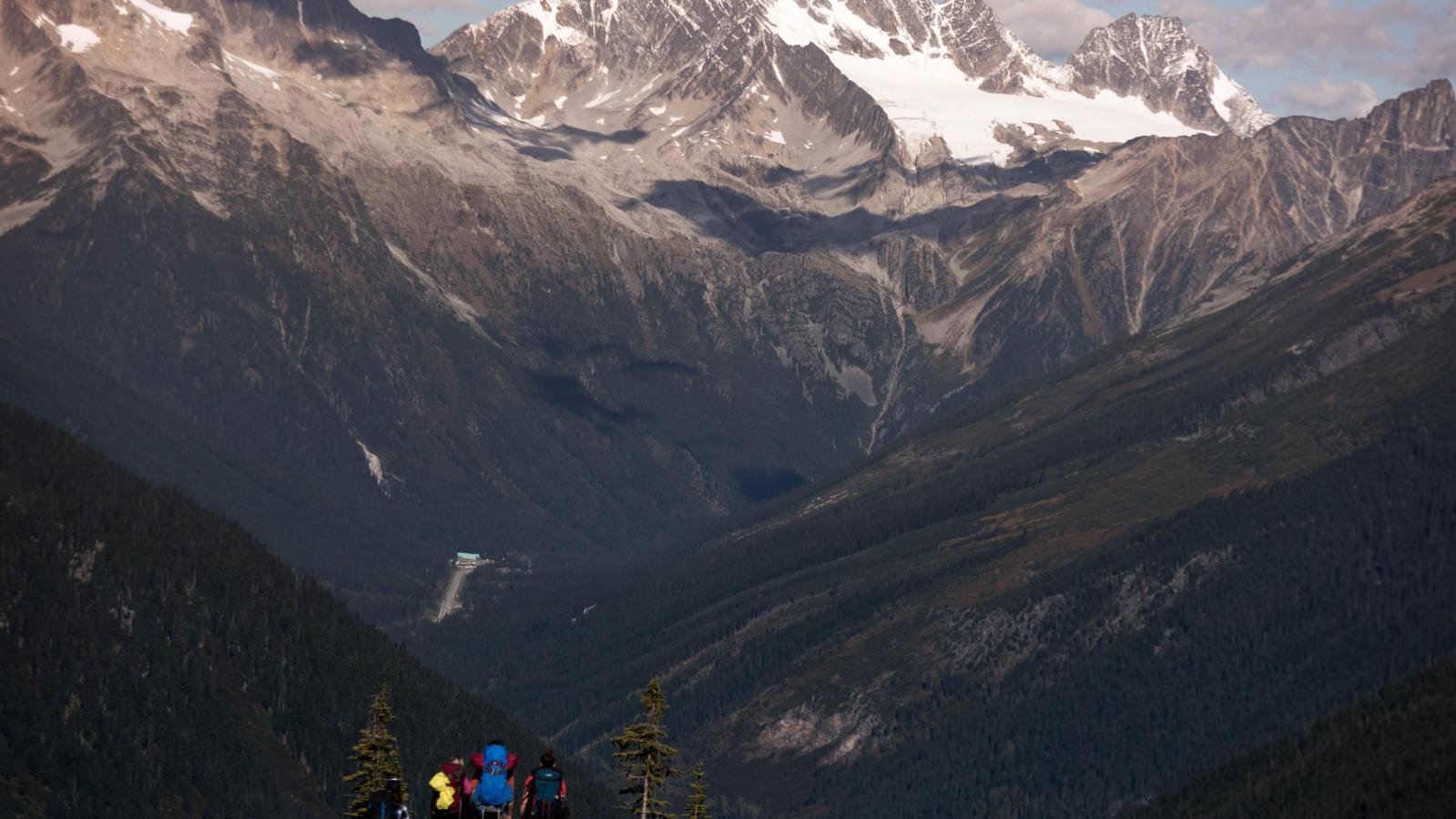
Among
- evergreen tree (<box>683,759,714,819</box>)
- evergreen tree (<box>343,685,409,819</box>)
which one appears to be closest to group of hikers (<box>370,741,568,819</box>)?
evergreen tree (<box>343,685,409,819</box>)

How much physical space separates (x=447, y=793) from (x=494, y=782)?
2006mm

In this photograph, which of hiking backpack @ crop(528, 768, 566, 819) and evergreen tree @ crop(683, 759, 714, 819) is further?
evergreen tree @ crop(683, 759, 714, 819)

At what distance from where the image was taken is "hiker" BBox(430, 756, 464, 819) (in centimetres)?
8150

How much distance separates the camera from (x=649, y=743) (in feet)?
323

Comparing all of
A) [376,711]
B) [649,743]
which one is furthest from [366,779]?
[649,743]

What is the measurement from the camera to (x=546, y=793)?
82.6 meters

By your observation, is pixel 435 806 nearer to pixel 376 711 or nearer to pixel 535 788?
pixel 535 788

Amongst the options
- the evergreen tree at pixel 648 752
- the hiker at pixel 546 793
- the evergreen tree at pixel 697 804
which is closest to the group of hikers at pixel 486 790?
the hiker at pixel 546 793

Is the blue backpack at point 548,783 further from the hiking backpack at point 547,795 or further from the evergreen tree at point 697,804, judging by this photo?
the evergreen tree at point 697,804

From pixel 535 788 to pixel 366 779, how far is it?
2031 centimetres

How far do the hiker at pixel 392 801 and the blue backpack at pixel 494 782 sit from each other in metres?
3.16

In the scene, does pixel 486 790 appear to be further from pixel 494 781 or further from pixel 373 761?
pixel 373 761

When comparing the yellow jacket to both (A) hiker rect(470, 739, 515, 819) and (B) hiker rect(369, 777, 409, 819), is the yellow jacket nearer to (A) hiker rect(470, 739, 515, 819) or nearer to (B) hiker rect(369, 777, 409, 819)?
(A) hiker rect(470, 739, 515, 819)

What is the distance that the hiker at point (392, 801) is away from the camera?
8275 centimetres
